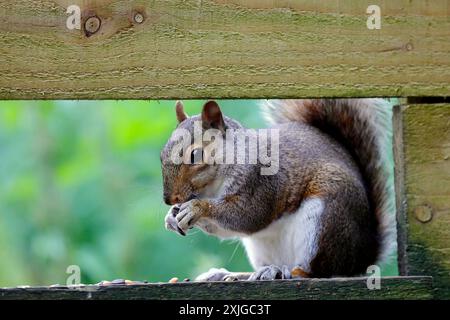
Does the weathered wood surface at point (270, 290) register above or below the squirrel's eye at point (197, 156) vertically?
below

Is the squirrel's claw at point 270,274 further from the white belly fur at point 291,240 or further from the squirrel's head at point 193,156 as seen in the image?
the squirrel's head at point 193,156

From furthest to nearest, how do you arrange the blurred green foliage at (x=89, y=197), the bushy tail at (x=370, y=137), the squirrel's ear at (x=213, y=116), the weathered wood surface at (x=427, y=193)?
the blurred green foliage at (x=89, y=197) < the bushy tail at (x=370, y=137) < the squirrel's ear at (x=213, y=116) < the weathered wood surface at (x=427, y=193)

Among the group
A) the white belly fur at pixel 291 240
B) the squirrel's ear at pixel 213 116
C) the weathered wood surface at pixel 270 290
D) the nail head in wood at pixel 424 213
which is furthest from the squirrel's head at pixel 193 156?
the nail head in wood at pixel 424 213

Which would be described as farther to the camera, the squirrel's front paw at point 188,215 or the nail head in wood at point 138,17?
the squirrel's front paw at point 188,215

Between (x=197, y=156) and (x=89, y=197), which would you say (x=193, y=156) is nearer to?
(x=197, y=156)

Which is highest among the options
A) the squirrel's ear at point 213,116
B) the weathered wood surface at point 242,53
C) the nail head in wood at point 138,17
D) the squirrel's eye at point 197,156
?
the nail head in wood at point 138,17

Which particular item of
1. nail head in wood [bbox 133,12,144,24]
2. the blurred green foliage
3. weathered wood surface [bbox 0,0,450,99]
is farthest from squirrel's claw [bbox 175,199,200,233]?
the blurred green foliage

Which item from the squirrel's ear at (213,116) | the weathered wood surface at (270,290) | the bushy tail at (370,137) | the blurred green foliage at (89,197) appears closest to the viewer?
the weathered wood surface at (270,290)
